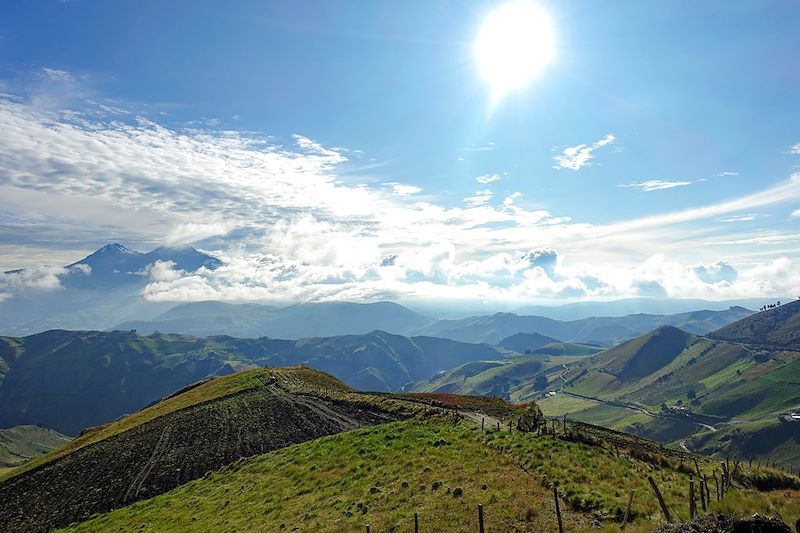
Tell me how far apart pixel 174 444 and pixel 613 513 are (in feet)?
176

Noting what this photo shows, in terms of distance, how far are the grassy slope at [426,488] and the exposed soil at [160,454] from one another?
203 inches

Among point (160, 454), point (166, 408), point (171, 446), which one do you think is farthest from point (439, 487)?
point (166, 408)

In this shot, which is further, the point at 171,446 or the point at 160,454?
the point at 171,446

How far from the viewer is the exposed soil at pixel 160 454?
46.1m

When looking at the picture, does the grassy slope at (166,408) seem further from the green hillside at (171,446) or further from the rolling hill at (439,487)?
the rolling hill at (439,487)

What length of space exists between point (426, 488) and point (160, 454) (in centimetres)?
4171

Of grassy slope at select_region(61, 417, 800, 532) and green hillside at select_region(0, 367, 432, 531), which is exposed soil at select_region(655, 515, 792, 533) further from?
green hillside at select_region(0, 367, 432, 531)

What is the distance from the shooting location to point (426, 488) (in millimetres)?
28281

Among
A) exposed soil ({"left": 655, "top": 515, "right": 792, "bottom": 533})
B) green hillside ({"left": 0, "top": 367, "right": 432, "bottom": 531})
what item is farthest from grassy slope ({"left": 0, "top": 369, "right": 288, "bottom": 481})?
exposed soil ({"left": 655, "top": 515, "right": 792, "bottom": 533})

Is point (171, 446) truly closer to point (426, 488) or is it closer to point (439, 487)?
point (426, 488)

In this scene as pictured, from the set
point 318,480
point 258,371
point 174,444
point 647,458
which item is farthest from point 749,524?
point 258,371

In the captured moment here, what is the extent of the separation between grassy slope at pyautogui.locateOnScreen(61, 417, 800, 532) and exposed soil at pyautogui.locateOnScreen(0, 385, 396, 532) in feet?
16.9

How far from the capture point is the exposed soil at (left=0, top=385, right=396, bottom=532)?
46094 millimetres

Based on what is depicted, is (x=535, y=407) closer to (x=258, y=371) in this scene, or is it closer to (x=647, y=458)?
(x=647, y=458)
